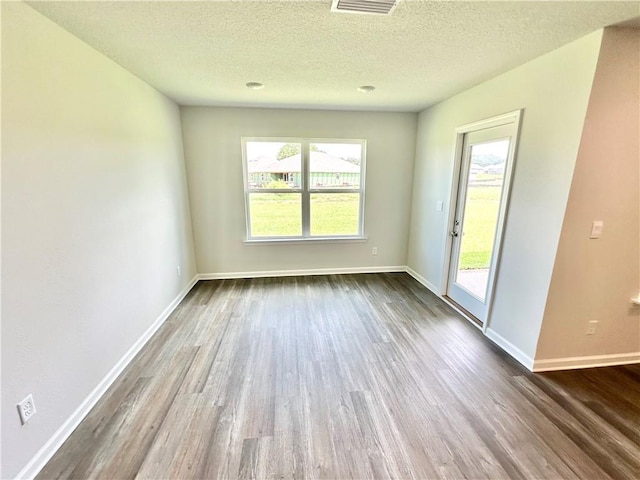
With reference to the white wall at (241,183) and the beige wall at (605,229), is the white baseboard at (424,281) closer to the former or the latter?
the white wall at (241,183)

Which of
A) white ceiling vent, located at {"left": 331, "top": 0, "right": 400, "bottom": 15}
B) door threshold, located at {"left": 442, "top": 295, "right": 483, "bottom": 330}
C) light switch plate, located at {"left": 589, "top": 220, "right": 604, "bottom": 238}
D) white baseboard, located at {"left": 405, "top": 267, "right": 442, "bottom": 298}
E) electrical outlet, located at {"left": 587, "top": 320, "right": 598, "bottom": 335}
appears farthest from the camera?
white baseboard, located at {"left": 405, "top": 267, "right": 442, "bottom": 298}

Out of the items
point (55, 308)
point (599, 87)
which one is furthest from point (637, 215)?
point (55, 308)

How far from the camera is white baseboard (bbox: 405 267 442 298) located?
3.72 meters

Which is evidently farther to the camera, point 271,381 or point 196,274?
point 196,274

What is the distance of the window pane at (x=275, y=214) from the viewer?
4137mm

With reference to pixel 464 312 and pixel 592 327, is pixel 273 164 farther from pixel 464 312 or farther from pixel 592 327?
pixel 592 327

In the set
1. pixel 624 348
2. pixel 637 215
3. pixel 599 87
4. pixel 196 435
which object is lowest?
pixel 196 435

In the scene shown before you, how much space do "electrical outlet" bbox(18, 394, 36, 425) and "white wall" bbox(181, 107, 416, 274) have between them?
2776 millimetres

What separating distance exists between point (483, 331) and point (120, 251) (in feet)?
11.2

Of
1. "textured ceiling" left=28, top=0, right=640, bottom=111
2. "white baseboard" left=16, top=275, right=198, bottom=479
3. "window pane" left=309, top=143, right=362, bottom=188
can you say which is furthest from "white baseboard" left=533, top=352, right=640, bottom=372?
"white baseboard" left=16, top=275, right=198, bottom=479

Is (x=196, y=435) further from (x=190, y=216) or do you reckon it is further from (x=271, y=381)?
(x=190, y=216)

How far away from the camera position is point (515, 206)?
95.0 inches

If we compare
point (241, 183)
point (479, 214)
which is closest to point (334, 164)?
point (241, 183)

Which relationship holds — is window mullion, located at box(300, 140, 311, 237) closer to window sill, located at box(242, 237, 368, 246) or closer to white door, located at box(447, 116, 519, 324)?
window sill, located at box(242, 237, 368, 246)
